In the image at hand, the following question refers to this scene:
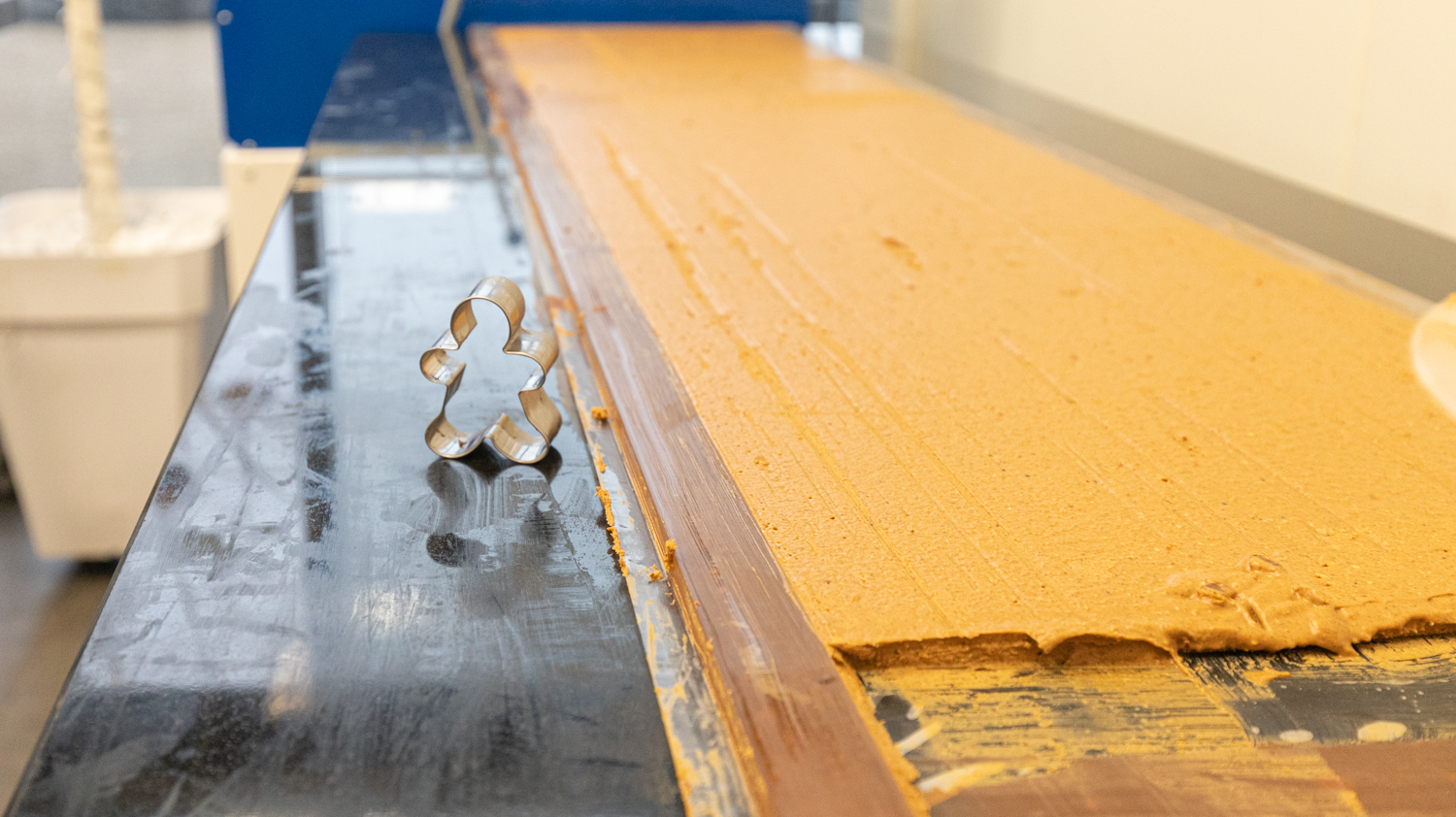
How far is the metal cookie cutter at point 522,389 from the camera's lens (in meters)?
0.83

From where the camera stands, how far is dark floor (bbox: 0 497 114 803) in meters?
2.12

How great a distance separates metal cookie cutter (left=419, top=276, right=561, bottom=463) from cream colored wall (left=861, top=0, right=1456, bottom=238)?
124 centimetres

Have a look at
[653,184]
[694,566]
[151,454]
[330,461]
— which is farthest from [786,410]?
[151,454]

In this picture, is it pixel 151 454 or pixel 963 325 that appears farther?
pixel 151 454

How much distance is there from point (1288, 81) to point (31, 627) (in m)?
2.69

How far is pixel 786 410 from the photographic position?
Result: 3.10ft

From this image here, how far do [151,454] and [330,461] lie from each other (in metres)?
2.01

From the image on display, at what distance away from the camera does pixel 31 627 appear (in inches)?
96.6

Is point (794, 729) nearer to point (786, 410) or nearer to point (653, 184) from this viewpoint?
point (786, 410)

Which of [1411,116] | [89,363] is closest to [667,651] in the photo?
[1411,116]

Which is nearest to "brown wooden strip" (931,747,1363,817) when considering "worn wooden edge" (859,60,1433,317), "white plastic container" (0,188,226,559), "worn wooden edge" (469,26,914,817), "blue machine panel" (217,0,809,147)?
"worn wooden edge" (469,26,914,817)

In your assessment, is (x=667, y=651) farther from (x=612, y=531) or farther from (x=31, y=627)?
(x=31, y=627)

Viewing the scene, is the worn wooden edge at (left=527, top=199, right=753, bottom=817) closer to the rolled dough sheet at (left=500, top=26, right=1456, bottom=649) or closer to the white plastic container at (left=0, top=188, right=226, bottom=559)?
the rolled dough sheet at (left=500, top=26, right=1456, bottom=649)

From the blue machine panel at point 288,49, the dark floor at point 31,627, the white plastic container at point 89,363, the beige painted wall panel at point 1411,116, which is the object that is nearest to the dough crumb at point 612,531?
the beige painted wall panel at point 1411,116
